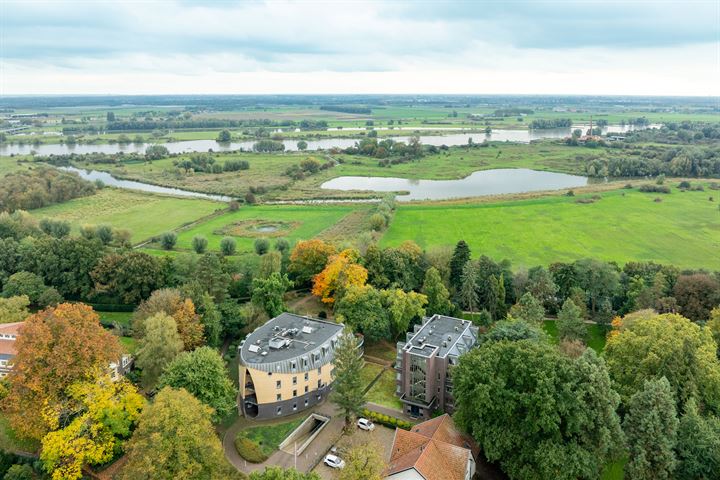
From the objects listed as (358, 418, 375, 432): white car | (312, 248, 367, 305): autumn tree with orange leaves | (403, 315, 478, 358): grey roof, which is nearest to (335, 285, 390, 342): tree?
(312, 248, 367, 305): autumn tree with orange leaves

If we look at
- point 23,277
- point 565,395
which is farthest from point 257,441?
point 23,277

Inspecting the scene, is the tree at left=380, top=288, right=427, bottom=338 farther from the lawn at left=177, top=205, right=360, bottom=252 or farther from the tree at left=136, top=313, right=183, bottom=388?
the lawn at left=177, top=205, right=360, bottom=252

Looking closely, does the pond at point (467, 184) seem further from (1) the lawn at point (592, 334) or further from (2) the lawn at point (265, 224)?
(1) the lawn at point (592, 334)

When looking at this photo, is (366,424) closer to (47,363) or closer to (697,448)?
(697,448)

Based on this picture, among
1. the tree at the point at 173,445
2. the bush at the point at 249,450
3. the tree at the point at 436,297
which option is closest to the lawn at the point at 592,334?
the tree at the point at 436,297

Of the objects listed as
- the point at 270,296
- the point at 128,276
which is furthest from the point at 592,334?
the point at 128,276

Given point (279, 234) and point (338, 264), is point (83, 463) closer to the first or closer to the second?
point (338, 264)
